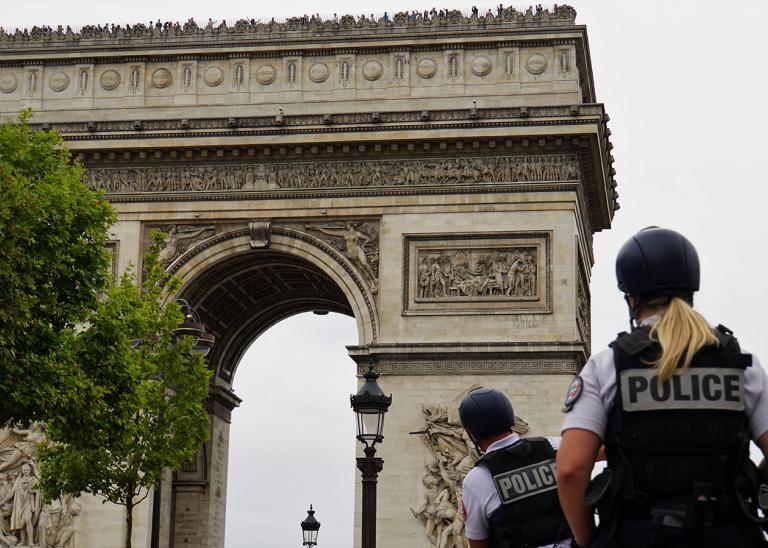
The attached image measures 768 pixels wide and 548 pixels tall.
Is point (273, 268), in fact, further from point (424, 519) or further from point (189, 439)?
point (189, 439)

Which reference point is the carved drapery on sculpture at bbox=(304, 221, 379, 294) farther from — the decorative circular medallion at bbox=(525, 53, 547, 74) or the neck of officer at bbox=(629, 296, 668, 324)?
the neck of officer at bbox=(629, 296, 668, 324)

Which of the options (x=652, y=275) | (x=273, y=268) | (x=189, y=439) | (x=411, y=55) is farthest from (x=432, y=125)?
(x=652, y=275)

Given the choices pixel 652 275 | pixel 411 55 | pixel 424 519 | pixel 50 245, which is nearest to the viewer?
pixel 652 275

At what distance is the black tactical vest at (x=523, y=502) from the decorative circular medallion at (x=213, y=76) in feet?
98.2

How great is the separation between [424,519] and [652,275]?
2780cm

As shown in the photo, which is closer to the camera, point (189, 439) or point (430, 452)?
point (189, 439)

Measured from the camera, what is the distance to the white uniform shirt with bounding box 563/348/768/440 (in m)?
4.90

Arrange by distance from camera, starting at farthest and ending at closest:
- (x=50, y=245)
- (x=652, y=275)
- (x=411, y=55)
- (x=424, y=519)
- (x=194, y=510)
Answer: (x=194, y=510), (x=411, y=55), (x=424, y=519), (x=50, y=245), (x=652, y=275)

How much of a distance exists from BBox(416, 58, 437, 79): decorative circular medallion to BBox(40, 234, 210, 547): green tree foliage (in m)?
10.0

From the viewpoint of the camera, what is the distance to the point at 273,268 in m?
36.9

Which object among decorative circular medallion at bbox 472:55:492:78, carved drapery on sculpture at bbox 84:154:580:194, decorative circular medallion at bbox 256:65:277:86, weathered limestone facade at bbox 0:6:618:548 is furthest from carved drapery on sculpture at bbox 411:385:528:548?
decorative circular medallion at bbox 256:65:277:86

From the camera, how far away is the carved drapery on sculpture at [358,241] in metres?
34.5

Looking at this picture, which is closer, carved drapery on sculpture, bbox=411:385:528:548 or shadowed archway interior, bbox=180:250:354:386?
carved drapery on sculpture, bbox=411:385:528:548

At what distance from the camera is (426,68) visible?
116ft
